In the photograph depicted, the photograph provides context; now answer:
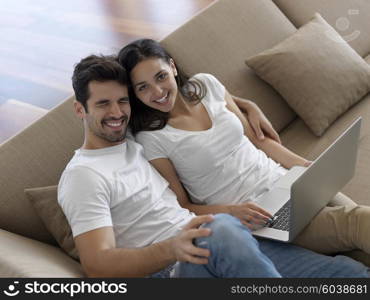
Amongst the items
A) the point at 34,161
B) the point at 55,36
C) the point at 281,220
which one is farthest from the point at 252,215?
the point at 55,36

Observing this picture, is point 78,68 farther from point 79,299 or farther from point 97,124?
point 79,299

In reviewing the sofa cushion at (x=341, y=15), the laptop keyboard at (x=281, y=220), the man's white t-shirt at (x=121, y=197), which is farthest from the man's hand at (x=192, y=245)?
the sofa cushion at (x=341, y=15)

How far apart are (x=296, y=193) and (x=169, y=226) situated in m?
0.45

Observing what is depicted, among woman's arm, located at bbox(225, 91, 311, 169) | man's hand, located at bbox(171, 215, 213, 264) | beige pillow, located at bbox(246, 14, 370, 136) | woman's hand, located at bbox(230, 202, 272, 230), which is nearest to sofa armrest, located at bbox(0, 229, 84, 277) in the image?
man's hand, located at bbox(171, 215, 213, 264)

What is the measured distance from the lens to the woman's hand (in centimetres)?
171

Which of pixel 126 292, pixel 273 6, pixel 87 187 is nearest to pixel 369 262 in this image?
pixel 126 292

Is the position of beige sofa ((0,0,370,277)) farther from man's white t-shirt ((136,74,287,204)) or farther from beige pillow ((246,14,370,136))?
man's white t-shirt ((136,74,287,204))

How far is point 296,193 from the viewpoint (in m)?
1.48

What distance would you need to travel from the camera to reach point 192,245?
4.77 feet

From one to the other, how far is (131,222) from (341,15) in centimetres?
162

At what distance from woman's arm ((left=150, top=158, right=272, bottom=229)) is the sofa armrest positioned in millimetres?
412

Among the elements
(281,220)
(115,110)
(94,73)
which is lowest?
(281,220)

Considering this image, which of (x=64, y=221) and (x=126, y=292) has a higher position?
(x=64, y=221)

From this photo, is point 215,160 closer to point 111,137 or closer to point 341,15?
point 111,137
